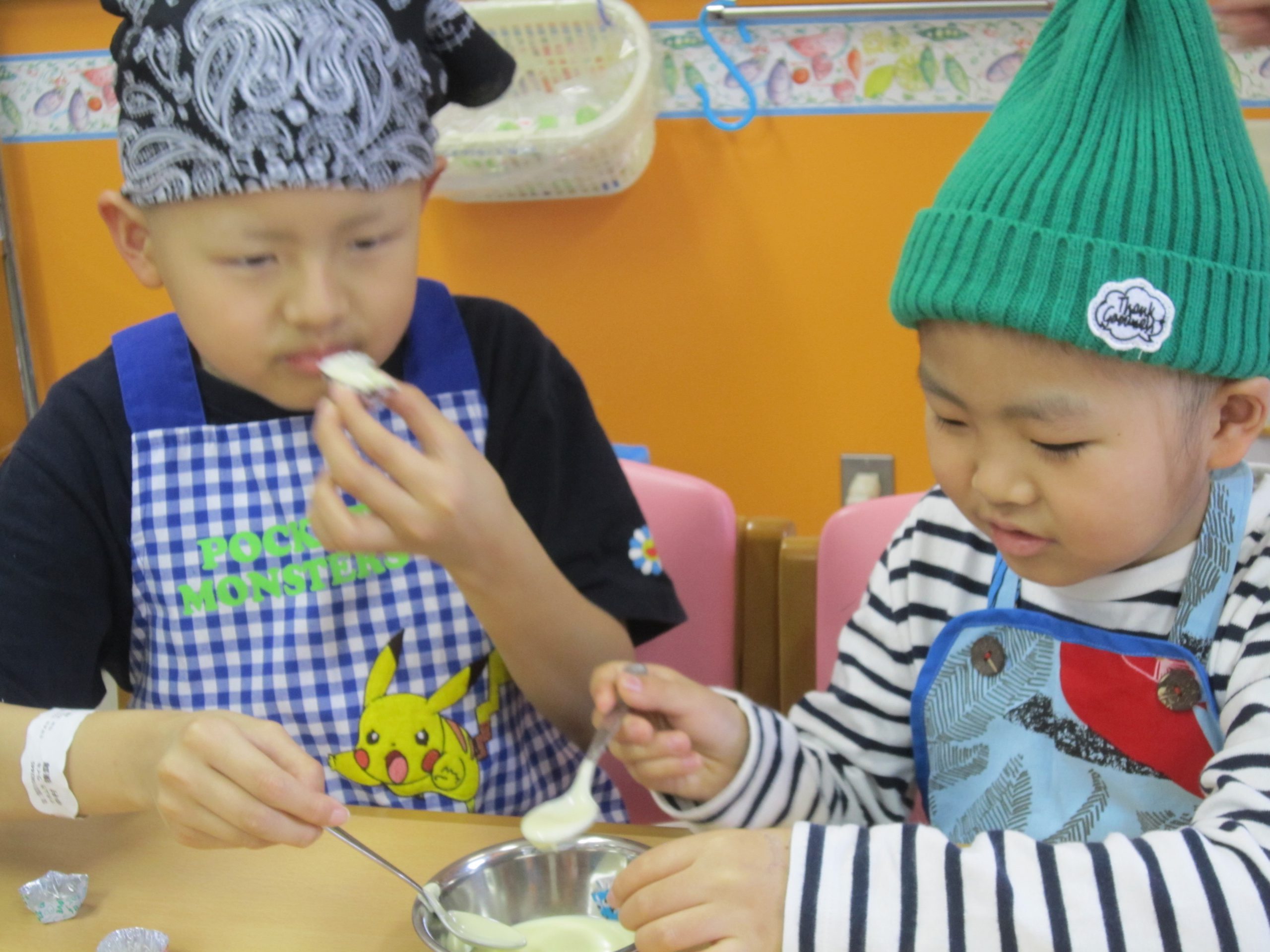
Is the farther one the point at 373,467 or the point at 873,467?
the point at 873,467

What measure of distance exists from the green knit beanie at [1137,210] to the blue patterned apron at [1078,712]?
0.65 feet

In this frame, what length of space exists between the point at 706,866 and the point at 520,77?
190cm

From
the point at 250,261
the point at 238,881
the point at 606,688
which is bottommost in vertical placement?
the point at 238,881

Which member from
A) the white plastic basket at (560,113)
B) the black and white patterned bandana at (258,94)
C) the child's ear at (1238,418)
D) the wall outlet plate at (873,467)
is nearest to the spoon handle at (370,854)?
the black and white patterned bandana at (258,94)

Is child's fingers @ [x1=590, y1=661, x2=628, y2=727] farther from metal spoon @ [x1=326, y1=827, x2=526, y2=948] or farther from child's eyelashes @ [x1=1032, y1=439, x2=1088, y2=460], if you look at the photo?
child's eyelashes @ [x1=1032, y1=439, x2=1088, y2=460]

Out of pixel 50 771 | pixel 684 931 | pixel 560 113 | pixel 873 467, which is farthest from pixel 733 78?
pixel 684 931

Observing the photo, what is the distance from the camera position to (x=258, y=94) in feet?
2.89

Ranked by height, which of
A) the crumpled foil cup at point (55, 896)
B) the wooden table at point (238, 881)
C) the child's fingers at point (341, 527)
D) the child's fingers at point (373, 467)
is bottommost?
the wooden table at point (238, 881)

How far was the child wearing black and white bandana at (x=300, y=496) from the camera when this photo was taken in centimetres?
88

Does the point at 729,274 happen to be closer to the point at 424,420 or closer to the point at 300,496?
the point at 300,496

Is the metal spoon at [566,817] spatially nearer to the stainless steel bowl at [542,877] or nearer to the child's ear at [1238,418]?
the stainless steel bowl at [542,877]

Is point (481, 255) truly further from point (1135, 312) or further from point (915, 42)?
point (1135, 312)

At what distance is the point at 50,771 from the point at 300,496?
0.33 metres

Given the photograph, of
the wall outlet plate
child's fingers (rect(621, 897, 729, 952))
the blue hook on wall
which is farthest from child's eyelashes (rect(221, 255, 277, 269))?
the wall outlet plate
